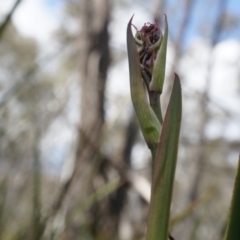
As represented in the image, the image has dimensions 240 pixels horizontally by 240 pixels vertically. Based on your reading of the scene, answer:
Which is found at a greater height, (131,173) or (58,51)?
(58,51)

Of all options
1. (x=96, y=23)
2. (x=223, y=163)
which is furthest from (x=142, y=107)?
(x=223, y=163)

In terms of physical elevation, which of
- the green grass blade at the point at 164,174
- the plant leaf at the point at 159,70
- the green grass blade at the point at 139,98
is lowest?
the green grass blade at the point at 164,174

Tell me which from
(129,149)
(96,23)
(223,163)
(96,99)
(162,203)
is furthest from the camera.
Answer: (223,163)

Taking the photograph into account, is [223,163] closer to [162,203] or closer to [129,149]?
[129,149]

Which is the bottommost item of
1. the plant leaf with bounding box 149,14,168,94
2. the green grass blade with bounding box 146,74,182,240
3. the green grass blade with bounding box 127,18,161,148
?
the green grass blade with bounding box 146,74,182,240
